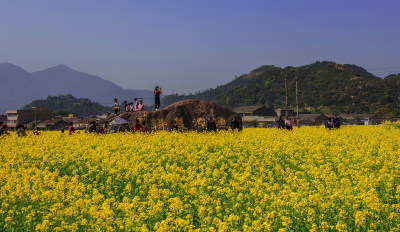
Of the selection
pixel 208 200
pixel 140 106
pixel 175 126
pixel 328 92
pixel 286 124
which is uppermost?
pixel 328 92

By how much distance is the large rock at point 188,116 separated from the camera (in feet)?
80.5

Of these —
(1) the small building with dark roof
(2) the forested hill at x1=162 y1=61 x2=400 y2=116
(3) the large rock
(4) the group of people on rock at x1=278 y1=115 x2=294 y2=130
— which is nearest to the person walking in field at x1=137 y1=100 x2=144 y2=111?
(3) the large rock

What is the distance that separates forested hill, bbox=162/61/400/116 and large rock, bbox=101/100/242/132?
332 ft

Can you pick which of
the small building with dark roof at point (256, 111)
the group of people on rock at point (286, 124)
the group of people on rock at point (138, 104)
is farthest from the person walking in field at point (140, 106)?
the small building with dark roof at point (256, 111)

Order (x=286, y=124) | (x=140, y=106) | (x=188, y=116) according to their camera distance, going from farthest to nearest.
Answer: (x=140, y=106)
(x=188, y=116)
(x=286, y=124)

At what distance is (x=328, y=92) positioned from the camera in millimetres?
156375

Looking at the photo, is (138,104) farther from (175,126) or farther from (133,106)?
(175,126)

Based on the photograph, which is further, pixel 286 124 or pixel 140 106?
pixel 140 106

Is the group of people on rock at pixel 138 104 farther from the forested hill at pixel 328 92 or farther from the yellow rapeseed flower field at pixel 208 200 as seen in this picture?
the forested hill at pixel 328 92

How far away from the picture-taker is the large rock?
2453cm

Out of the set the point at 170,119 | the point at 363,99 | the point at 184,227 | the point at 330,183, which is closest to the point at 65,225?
the point at 184,227

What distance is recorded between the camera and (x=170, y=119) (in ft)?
80.3

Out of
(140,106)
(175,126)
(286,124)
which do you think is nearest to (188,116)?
(175,126)

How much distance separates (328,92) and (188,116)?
144244 mm
